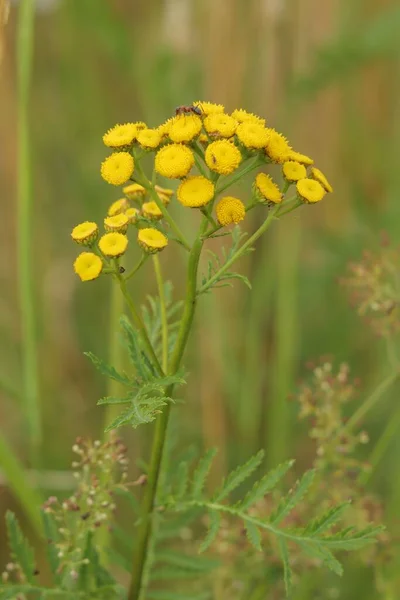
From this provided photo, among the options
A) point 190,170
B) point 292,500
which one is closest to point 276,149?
point 190,170

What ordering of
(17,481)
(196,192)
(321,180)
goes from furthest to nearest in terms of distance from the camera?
1. (17,481)
2. (321,180)
3. (196,192)

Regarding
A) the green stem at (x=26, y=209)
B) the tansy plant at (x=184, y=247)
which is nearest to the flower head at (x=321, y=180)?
the tansy plant at (x=184, y=247)

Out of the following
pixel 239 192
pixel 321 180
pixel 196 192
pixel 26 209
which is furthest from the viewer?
pixel 239 192

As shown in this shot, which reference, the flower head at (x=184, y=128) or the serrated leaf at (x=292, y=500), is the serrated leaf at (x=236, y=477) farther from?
the flower head at (x=184, y=128)

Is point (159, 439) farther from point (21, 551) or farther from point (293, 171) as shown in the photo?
point (293, 171)

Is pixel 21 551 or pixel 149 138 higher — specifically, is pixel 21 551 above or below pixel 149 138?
below

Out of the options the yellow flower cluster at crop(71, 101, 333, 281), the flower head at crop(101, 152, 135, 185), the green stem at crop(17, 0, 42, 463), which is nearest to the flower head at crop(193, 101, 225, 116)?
the yellow flower cluster at crop(71, 101, 333, 281)

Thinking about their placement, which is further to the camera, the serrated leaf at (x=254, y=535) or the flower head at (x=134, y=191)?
the flower head at (x=134, y=191)
